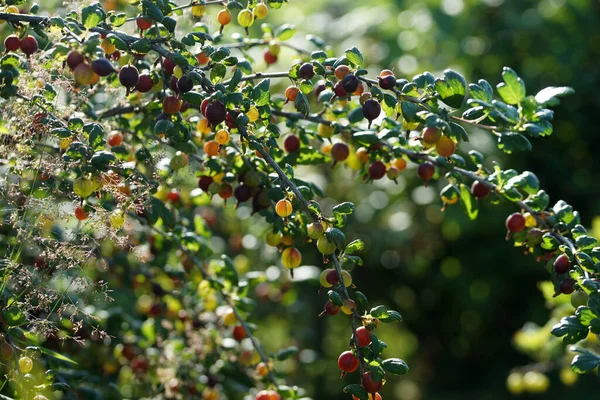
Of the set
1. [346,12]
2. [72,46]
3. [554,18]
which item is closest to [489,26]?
[554,18]

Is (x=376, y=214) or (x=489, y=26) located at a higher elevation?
(x=489, y=26)

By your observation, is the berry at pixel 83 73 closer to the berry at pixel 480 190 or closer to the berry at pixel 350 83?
the berry at pixel 350 83

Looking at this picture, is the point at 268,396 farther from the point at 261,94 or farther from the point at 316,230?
the point at 261,94

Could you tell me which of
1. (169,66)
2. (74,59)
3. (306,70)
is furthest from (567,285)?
(74,59)

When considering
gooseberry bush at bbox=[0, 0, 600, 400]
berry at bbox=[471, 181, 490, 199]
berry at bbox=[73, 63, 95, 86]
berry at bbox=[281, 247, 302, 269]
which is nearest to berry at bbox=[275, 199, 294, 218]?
gooseberry bush at bbox=[0, 0, 600, 400]

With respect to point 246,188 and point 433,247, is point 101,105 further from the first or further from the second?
point 433,247

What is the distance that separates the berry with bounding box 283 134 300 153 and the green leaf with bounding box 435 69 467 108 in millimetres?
429

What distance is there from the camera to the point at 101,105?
202 cm

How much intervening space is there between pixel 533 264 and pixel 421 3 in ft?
5.93

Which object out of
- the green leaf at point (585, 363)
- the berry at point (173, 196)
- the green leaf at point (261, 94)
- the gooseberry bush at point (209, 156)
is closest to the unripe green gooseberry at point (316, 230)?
the gooseberry bush at point (209, 156)

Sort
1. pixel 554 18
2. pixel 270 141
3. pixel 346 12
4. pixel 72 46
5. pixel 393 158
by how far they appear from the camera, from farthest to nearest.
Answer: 1. pixel 346 12
2. pixel 554 18
3. pixel 393 158
4. pixel 270 141
5. pixel 72 46

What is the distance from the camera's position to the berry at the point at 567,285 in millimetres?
1294

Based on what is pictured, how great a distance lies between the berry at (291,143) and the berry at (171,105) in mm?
361

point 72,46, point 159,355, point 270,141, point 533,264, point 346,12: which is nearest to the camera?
point 72,46
